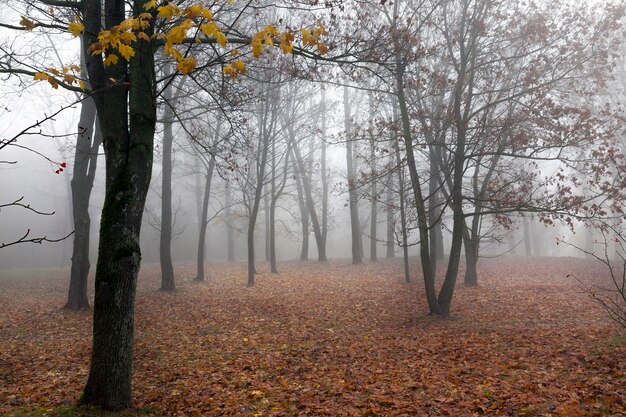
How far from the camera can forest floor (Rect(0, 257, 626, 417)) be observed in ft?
16.6

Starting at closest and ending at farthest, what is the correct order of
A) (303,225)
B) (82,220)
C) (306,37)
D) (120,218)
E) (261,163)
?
(306,37) → (120,218) → (82,220) → (261,163) → (303,225)

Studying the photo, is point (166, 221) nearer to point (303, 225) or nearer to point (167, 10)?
point (167, 10)

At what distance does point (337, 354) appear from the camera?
7574 mm

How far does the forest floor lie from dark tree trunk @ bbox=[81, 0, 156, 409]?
471 mm

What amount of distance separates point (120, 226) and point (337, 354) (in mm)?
4530

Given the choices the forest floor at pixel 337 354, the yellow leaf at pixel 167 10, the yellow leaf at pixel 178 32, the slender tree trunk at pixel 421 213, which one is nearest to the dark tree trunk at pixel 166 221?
the forest floor at pixel 337 354

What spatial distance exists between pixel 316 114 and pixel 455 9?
1504cm

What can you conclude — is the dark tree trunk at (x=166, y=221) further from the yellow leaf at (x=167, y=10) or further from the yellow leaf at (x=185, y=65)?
the yellow leaf at (x=185, y=65)

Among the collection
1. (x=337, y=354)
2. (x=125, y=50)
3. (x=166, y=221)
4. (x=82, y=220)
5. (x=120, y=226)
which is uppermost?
(x=125, y=50)

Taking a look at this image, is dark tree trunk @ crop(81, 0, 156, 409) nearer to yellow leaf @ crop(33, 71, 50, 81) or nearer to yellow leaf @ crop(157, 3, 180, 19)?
yellow leaf @ crop(33, 71, 50, 81)

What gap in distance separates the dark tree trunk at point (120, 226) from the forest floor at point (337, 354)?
471 mm

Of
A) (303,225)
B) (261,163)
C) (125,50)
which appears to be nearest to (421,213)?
(125,50)

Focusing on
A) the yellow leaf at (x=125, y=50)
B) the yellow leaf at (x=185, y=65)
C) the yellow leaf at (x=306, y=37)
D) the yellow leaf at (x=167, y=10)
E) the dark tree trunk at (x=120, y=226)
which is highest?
the yellow leaf at (x=306, y=37)

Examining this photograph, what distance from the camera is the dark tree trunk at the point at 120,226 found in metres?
4.75
